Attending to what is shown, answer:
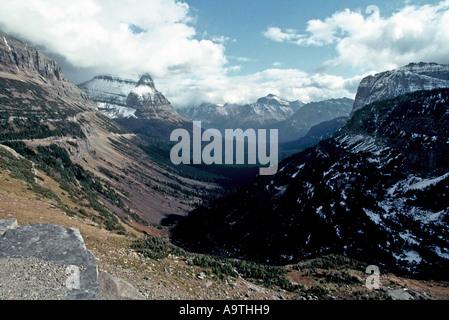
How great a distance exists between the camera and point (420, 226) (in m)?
70.2

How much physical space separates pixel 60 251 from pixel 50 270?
231cm

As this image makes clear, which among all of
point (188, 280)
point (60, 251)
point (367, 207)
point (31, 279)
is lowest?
point (367, 207)

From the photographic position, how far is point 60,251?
20.4 metres

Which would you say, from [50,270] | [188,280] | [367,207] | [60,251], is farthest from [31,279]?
[367,207]

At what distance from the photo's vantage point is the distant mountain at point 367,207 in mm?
68375

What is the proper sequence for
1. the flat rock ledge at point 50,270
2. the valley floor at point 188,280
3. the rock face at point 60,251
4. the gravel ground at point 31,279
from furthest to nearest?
the valley floor at point 188,280
the rock face at point 60,251
the flat rock ledge at point 50,270
the gravel ground at point 31,279

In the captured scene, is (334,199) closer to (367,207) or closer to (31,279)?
(367,207)

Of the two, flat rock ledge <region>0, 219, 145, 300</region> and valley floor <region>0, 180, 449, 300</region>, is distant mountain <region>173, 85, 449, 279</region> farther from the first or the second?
flat rock ledge <region>0, 219, 145, 300</region>

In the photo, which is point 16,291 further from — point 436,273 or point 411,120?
point 411,120

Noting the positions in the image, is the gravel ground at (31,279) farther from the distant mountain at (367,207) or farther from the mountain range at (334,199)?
the distant mountain at (367,207)

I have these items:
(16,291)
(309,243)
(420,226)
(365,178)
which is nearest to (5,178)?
(16,291)

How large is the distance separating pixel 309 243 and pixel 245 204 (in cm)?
6150

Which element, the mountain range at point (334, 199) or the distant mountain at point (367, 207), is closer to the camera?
the mountain range at point (334, 199)

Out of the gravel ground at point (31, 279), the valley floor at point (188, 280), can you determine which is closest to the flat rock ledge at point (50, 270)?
the gravel ground at point (31, 279)
